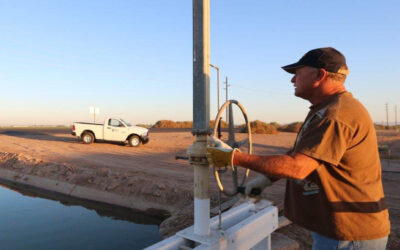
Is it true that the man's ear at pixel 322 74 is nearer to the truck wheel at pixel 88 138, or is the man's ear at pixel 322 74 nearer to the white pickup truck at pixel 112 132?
the white pickup truck at pixel 112 132

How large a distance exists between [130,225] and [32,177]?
16.5 ft

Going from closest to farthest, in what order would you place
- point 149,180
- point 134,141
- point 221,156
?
point 221,156 → point 149,180 → point 134,141

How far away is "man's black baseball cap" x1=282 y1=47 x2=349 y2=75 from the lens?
1839mm

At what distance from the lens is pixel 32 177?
10000mm

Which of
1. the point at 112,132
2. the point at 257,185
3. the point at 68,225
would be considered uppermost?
the point at 112,132

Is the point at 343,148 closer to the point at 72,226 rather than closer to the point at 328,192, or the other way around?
the point at 328,192

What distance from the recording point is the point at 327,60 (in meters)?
1.84

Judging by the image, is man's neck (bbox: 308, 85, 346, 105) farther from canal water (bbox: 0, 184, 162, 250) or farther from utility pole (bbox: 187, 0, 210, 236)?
canal water (bbox: 0, 184, 162, 250)

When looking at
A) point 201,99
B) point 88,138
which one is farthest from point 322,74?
point 88,138

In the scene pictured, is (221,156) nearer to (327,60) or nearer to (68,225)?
(327,60)

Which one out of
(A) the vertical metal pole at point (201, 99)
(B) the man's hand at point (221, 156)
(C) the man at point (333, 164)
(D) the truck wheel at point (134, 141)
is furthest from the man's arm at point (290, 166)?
(D) the truck wheel at point (134, 141)

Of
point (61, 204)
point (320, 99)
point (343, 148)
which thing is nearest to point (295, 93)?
point (320, 99)

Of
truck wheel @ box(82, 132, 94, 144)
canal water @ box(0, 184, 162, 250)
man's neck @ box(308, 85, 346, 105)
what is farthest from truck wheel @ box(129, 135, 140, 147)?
man's neck @ box(308, 85, 346, 105)

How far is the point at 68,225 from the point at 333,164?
21.6 feet
